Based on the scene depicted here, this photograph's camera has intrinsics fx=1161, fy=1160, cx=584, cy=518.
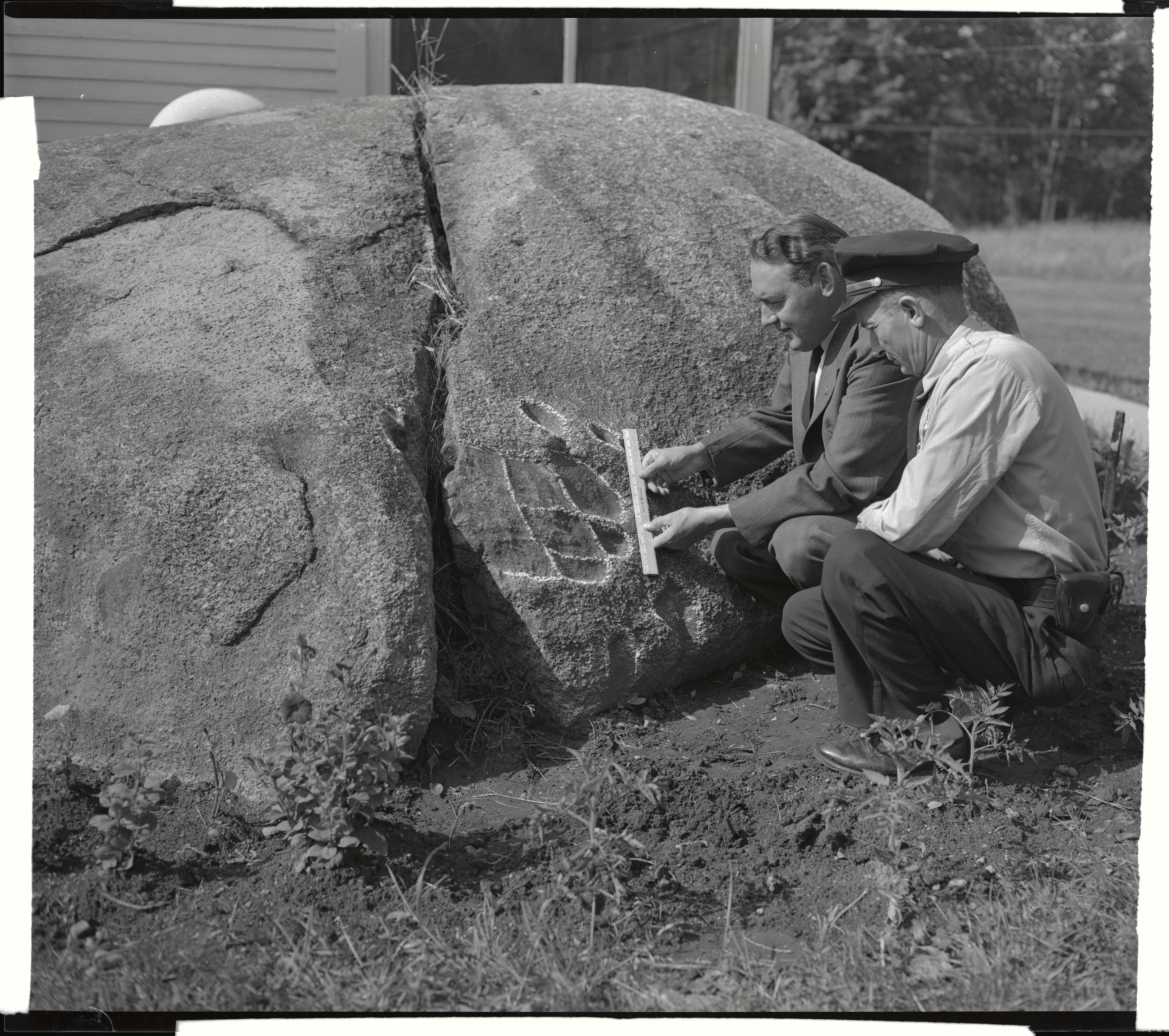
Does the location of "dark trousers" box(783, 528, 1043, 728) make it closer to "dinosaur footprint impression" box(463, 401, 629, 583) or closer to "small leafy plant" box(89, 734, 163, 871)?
"dinosaur footprint impression" box(463, 401, 629, 583)

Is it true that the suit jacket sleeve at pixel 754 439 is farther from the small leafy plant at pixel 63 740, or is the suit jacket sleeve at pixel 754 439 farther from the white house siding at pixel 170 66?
the white house siding at pixel 170 66

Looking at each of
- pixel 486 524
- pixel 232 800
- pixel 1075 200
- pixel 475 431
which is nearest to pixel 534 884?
pixel 232 800

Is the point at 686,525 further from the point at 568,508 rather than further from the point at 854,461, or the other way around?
the point at 854,461

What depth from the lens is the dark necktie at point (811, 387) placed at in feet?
10.8

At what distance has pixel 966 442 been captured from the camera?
2709mm

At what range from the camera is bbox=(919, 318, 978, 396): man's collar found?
2.78 m

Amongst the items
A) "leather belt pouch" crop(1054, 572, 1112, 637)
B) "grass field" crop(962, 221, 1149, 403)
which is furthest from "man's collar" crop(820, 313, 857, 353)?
"grass field" crop(962, 221, 1149, 403)

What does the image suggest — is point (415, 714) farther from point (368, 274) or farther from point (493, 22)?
point (493, 22)

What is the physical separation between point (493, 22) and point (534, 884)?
17.4ft

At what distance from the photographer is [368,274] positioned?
11.9 ft

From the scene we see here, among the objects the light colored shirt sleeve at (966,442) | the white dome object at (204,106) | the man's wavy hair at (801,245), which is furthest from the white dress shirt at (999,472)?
the white dome object at (204,106)

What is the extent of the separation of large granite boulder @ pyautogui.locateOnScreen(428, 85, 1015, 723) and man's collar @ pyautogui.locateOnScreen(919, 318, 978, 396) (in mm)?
864

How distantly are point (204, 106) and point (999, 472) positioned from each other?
3.92m

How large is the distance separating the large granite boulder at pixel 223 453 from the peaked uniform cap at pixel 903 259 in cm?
128
